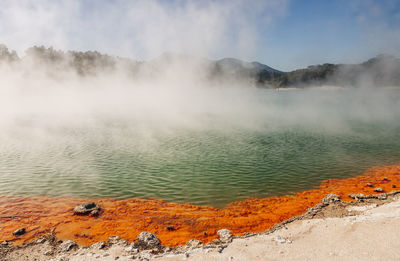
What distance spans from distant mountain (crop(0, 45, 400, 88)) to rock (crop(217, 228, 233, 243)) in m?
→ 68.9

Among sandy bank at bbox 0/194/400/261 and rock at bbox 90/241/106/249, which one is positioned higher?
rock at bbox 90/241/106/249

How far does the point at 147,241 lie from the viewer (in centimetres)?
621

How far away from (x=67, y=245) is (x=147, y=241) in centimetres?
Result: 215

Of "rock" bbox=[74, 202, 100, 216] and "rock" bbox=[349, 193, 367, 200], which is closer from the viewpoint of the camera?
"rock" bbox=[74, 202, 100, 216]

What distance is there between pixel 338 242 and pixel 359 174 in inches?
379

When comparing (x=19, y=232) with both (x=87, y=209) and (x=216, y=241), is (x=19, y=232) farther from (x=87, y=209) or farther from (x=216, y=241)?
(x=216, y=241)

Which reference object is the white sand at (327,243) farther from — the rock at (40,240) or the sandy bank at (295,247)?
the rock at (40,240)

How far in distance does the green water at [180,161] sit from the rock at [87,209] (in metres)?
1.58

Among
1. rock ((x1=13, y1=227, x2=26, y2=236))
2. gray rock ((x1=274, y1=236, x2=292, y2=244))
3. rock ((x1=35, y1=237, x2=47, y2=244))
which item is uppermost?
rock ((x1=13, y1=227, x2=26, y2=236))

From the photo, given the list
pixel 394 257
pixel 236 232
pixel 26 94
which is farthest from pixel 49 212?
pixel 26 94

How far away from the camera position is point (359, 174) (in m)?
13.2

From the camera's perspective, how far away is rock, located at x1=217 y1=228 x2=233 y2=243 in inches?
245

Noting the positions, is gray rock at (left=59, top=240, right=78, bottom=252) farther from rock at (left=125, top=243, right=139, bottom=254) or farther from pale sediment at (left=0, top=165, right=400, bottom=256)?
rock at (left=125, top=243, right=139, bottom=254)

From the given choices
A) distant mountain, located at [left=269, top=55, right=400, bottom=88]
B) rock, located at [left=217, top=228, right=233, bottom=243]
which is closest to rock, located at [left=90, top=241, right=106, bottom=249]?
rock, located at [left=217, top=228, right=233, bottom=243]
